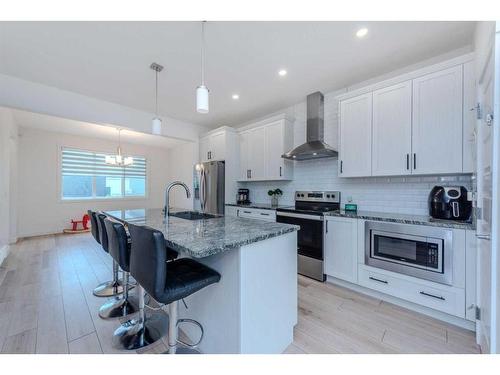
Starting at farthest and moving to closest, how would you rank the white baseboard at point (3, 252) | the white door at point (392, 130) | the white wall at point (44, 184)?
the white wall at point (44, 184) → the white baseboard at point (3, 252) → the white door at point (392, 130)

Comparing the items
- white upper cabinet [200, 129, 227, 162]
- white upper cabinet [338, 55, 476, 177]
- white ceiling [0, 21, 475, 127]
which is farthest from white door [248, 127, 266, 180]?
white upper cabinet [338, 55, 476, 177]


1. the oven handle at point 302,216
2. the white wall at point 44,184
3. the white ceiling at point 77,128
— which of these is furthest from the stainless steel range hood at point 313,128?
the white wall at point 44,184

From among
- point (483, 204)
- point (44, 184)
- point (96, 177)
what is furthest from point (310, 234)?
point (44, 184)

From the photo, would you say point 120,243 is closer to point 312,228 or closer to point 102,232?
point 102,232

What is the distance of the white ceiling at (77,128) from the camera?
172 inches

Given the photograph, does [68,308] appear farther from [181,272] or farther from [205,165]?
[205,165]

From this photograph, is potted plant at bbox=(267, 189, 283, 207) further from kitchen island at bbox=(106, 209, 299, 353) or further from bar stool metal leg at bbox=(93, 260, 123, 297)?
bar stool metal leg at bbox=(93, 260, 123, 297)

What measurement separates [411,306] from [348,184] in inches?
62.8

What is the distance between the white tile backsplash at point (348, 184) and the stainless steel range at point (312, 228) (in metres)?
0.19

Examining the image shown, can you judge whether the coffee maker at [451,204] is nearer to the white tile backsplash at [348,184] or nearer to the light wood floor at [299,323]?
the white tile backsplash at [348,184]

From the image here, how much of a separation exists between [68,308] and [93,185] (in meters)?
4.96

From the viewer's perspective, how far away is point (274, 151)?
382cm

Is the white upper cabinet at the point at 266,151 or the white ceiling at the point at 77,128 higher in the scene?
the white ceiling at the point at 77,128

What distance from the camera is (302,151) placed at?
321 cm
